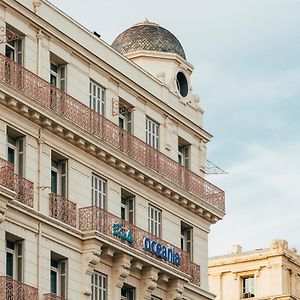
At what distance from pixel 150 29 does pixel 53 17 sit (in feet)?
30.8

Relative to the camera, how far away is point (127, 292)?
54.8 meters

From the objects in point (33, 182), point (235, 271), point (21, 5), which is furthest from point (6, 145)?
point (235, 271)

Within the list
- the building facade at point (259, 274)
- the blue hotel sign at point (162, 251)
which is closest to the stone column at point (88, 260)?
the blue hotel sign at point (162, 251)

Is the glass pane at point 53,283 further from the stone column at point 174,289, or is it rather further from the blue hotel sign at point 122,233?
the stone column at point 174,289

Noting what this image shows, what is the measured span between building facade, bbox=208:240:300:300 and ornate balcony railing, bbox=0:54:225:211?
22.7 m

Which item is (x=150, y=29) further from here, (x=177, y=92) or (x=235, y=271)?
(x=235, y=271)

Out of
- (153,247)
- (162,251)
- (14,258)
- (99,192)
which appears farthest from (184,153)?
(14,258)

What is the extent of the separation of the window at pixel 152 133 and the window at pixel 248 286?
93.4ft

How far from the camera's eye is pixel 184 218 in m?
59.3

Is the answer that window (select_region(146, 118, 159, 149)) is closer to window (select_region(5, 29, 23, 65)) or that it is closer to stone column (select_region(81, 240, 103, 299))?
stone column (select_region(81, 240, 103, 299))

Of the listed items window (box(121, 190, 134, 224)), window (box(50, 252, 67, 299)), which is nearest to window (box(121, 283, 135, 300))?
window (box(121, 190, 134, 224))

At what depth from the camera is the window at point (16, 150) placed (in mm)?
49250

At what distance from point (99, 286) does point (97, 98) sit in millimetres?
7419

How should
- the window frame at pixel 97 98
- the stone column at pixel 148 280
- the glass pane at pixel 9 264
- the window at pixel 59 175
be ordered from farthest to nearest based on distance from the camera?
the stone column at pixel 148 280
the window frame at pixel 97 98
the window at pixel 59 175
the glass pane at pixel 9 264
